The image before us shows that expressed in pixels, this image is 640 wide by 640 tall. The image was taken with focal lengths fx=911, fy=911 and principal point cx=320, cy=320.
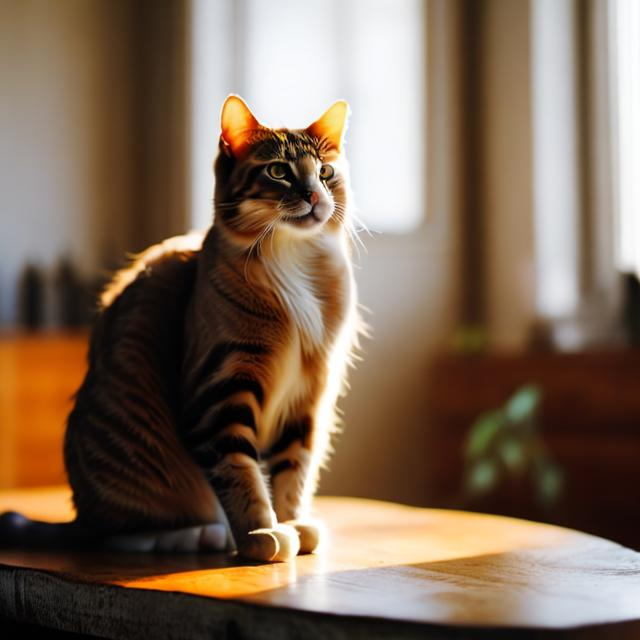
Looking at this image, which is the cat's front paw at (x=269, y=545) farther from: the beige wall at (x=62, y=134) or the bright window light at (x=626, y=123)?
the beige wall at (x=62, y=134)

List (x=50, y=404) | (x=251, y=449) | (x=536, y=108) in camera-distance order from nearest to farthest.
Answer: (x=251, y=449), (x=50, y=404), (x=536, y=108)

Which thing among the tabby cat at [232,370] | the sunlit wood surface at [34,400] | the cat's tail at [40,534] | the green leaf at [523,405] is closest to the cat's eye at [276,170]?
the tabby cat at [232,370]

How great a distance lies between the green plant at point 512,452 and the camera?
3.29m

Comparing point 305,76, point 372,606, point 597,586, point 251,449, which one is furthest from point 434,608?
point 305,76

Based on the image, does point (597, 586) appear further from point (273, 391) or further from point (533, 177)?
point (533, 177)

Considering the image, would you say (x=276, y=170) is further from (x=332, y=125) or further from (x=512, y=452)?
(x=512, y=452)

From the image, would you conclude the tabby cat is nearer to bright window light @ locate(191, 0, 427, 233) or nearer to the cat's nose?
the cat's nose

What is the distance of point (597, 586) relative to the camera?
3.09ft

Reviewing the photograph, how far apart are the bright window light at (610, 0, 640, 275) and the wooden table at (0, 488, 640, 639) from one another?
2725mm

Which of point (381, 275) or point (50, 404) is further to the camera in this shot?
point (381, 275)

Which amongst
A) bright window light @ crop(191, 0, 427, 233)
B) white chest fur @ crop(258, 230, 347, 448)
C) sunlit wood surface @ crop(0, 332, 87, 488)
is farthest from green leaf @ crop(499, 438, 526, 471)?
white chest fur @ crop(258, 230, 347, 448)

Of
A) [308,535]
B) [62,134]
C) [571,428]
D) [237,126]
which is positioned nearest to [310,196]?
[237,126]

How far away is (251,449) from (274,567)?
0.19 m

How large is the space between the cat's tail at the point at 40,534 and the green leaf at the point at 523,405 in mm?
2235
